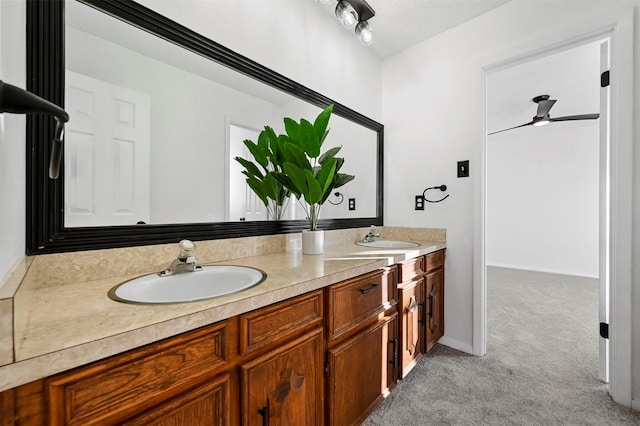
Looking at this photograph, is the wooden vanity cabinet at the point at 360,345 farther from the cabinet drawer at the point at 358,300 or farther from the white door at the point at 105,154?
the white door at the point at 105,154

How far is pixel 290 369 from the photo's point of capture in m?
0.91

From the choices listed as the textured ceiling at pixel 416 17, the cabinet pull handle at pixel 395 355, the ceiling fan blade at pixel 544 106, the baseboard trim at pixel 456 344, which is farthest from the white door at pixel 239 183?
the ceiling fan blade at pixel 544 106

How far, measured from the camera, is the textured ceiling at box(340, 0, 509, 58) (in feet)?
6.10

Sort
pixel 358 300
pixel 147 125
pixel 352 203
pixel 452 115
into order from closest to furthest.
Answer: pixel 147 125, pixel 358 300, pixel 452 115, pixel 352 203

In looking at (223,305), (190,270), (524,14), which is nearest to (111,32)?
(190,270)

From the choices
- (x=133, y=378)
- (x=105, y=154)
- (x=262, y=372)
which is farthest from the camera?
(x=105, y=154)

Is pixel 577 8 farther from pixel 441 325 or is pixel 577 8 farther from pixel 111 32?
pixel 111 32

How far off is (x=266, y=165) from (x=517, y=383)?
1940mm

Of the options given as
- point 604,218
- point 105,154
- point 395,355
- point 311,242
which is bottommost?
point 395,355

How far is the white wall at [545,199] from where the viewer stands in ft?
13.6

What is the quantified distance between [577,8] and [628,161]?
3.11 feet

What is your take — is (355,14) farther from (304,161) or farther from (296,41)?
(304,161)

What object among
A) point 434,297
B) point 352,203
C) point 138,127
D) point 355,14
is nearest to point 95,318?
point 138,127

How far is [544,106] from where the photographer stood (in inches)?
116
